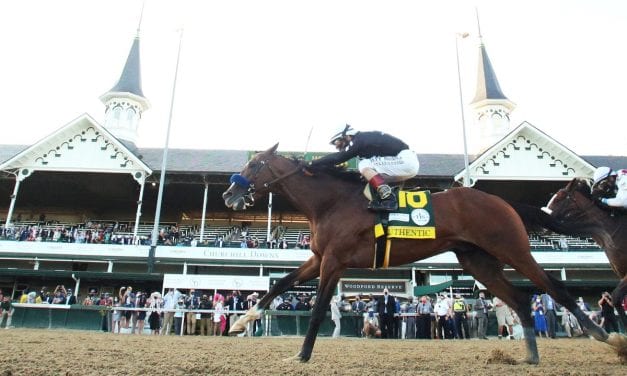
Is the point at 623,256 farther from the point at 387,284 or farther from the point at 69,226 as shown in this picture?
the point at 69,226

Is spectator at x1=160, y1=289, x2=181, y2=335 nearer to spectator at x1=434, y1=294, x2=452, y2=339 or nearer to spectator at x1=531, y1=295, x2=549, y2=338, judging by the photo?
spectator at x1=434, y1=294, x2=452, y2=339

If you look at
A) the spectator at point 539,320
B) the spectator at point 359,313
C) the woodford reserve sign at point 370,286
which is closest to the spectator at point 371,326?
the spectator at point 359,313

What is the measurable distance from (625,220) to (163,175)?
23884mm

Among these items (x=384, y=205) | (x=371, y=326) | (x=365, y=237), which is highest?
(x=384, y=205)

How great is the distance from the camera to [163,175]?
26812mm

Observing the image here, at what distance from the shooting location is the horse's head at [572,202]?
7422 mm

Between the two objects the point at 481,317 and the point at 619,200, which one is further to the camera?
the point at 481,317

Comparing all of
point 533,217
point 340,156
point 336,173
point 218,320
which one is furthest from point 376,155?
point 218,320

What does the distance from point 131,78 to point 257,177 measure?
39793 millimetres

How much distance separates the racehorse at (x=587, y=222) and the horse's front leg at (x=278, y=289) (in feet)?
9.88

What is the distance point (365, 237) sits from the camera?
226 inches

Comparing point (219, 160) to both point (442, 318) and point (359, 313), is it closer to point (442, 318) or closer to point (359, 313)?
point (359, 313)

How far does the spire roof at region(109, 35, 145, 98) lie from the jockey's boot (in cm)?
3927

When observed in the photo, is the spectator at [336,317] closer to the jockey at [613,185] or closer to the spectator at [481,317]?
the spectator at [481,317]
